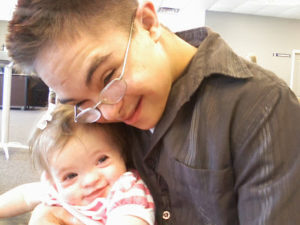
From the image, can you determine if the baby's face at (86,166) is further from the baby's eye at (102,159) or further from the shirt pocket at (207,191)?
the shirt pocket at (207,191)

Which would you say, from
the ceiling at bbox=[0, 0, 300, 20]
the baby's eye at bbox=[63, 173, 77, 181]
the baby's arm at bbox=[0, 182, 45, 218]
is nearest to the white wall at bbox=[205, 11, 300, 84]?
the ceiling at bbox=[0, 0, 300, 20]

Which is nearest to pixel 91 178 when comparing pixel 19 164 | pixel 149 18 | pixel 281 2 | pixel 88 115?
pixel 88 115

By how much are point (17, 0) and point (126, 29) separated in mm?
186

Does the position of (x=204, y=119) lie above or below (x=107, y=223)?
above

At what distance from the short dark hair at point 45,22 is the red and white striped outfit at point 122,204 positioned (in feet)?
1.05

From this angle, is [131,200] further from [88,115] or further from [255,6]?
[255,6]

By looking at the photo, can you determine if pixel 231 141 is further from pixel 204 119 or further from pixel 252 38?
pixel 252 38

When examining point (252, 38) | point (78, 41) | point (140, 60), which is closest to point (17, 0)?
point (78, 41)

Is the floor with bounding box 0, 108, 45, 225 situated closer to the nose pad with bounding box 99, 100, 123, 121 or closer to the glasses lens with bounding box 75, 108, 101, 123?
the glasses lens with bounding box 75, 108, 101, 123

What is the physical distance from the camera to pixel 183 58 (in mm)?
623

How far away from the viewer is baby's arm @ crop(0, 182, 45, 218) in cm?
88

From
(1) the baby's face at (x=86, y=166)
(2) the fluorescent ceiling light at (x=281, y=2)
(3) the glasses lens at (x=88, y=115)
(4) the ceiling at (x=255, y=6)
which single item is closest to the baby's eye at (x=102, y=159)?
(1) the baby's face at (x=86, y=166)

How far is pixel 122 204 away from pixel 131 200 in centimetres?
2

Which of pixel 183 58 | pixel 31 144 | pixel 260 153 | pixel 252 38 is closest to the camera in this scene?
pixel 260 153
